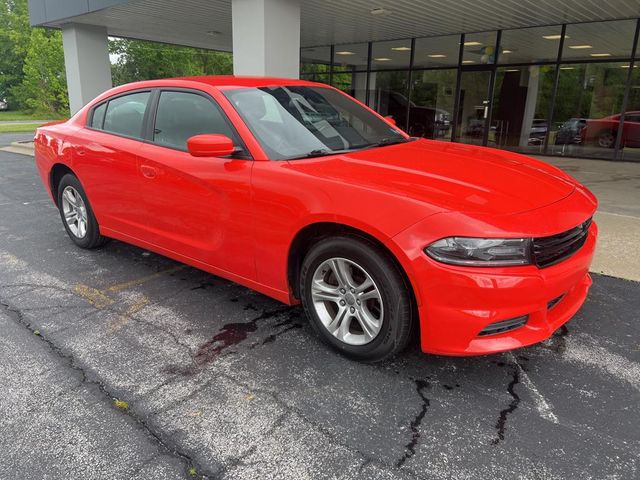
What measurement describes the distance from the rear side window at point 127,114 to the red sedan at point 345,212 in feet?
0.05

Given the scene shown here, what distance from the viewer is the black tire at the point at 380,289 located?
256 centimetres

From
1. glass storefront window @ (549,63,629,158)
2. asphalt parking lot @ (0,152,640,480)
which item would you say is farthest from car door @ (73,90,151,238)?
glass storefront window @ (549,63,629,158)

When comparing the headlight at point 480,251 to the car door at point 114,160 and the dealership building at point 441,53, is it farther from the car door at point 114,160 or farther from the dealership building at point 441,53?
the dealership building at point 441,53

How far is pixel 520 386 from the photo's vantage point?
2.69m

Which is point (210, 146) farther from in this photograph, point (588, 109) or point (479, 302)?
point (588, 109)

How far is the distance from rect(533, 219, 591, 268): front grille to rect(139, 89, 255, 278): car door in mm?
1727

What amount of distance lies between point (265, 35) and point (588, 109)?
1010cm

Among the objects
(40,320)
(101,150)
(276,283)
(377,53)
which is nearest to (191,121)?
(101,150)

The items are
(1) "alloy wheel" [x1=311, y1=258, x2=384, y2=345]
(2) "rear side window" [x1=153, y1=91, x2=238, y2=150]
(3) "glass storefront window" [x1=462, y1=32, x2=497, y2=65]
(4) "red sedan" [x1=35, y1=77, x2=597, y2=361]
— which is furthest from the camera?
(3) "glass storefront window" [x1=462, y1=32, x2=497, y2=65]

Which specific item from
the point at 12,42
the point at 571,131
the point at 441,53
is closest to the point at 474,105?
the point at 441,53

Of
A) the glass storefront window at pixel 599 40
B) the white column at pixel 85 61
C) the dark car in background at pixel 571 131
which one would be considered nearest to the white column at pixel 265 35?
the white column at pixel 85 61

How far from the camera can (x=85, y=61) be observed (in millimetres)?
12328

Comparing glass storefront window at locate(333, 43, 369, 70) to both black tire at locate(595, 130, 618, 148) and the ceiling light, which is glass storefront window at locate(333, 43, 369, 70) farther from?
black tire at locate(595, 130, 618, 148)

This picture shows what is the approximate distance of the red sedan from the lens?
2396 millimetres
